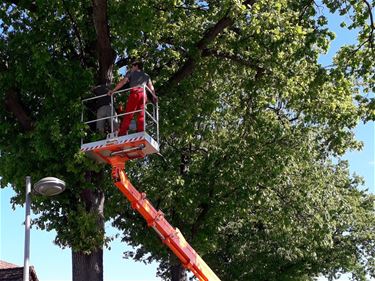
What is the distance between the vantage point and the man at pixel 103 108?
13.2m

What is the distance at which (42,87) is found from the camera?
14430 millimetres

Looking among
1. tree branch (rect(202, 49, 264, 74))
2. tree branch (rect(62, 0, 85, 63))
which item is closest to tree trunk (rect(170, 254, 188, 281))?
tree branch (rect(202, 49, 264, 74))

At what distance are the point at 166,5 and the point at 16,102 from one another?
15.2 ft

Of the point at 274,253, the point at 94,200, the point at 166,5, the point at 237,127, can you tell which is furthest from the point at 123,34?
the point at 274,253

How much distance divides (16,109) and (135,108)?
3775mm

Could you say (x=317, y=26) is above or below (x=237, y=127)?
below

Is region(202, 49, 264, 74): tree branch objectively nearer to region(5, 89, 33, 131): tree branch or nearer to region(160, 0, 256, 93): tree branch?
region(160, 0, 256, 93): tree branch

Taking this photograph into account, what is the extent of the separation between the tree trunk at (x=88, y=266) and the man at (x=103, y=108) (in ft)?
10.4

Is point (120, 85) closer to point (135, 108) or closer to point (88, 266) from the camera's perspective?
point (135, 108)

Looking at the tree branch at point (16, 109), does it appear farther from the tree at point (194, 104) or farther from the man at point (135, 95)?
the man at point (135, 95)

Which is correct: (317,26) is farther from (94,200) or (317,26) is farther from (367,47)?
(94,200)

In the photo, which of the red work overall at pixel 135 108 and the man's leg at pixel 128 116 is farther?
the man's leg at pixel 128 116

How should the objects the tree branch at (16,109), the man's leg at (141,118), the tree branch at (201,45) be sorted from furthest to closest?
the tree branch at (16,109) < the tree branch at (201,45) < the man's leg at (141,118)

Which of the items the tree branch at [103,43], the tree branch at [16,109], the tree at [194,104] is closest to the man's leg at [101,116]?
the tree at [194,104]
